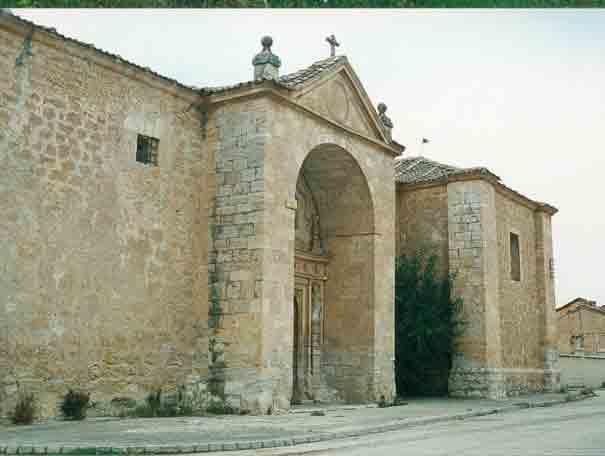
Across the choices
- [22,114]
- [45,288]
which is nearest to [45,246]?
[45,288]

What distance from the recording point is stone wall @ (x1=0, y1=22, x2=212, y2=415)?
10.4 meters

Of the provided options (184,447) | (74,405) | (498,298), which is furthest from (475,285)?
(184,447)

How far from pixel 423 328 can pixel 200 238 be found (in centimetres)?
693

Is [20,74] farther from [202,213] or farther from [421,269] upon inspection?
[421,269]

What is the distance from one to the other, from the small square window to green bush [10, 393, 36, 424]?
444cm

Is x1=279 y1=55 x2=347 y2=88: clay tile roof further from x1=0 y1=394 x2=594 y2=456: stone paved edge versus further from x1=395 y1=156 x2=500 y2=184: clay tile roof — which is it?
x1=0 y1=394 x2=594 y2=456: stone paved edge

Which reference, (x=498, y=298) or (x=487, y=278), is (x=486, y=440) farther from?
(x=498, y=298)

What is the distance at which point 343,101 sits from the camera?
1534 cm

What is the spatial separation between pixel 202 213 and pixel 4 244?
13.3 ft

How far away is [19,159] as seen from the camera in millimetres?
10477

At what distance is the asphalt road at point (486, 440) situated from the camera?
7969mm

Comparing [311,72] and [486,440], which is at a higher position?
[311,72]

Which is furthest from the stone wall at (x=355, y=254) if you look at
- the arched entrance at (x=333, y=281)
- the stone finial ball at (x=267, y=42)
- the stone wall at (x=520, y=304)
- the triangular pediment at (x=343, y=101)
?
Result: the stone wall at (x=520, y=304)

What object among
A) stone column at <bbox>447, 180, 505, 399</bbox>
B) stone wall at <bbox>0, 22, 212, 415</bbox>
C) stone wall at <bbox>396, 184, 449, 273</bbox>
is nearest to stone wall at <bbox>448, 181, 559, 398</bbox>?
stone column at <bbox>447, 180, 505, 399</bbox>
